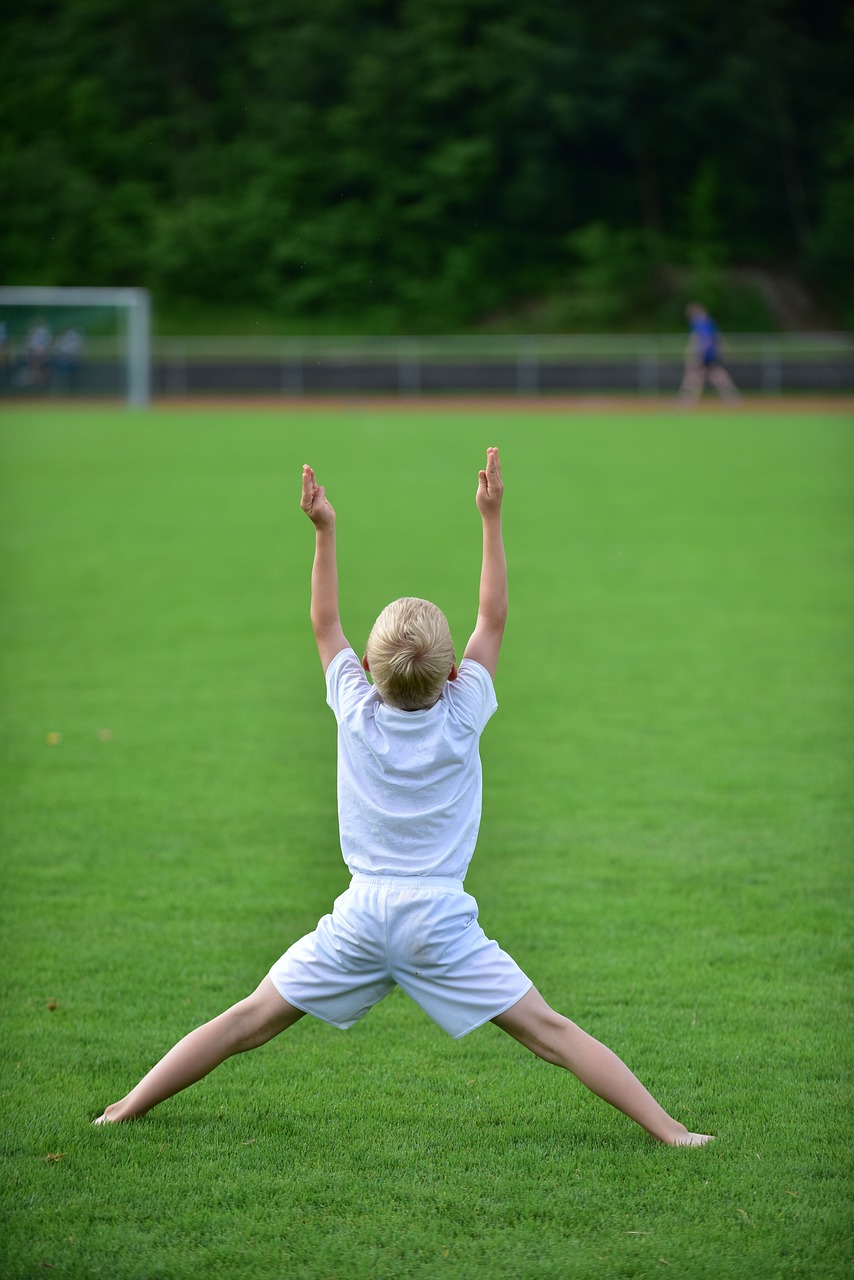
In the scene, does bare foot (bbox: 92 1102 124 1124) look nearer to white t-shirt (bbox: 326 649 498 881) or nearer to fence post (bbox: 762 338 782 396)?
white t-shirt (bbox: 326 649 498 881)

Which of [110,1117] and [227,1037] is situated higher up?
[227,1037]

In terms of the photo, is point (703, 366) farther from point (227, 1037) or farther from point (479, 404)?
point (227, 1037)

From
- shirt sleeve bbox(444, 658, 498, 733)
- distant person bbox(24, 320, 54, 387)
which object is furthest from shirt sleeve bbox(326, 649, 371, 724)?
distant person bbox(24, 320, 54, 387)

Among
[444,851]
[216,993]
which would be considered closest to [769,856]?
[216,993]

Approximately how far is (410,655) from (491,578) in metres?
0.43

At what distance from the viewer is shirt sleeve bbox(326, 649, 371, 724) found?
3.58 m

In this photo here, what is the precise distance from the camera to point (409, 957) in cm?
345

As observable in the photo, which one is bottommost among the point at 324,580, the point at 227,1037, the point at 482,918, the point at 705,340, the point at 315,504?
the point at 482,918

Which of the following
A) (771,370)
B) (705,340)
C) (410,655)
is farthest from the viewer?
(771,370)

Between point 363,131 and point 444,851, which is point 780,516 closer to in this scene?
point 444,851

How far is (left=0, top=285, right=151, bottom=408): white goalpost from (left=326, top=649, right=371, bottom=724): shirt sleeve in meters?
32.2

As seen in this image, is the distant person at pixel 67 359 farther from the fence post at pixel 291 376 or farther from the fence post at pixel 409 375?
the fence post at pixel 409 375

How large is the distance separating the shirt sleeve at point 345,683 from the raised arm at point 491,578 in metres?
0.27

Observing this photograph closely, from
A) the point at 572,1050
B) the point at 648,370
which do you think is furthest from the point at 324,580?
the point at 648,370
